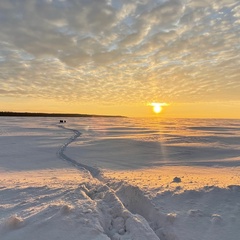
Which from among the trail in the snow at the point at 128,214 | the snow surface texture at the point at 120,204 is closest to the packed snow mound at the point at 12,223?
the snow surface texture at the point at 120,204

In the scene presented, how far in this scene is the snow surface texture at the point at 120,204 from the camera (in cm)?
373

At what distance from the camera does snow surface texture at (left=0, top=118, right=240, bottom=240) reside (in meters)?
3.73

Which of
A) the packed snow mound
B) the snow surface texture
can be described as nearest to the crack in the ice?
the snow surface texture

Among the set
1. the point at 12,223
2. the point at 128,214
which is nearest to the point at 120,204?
the point at 128,214

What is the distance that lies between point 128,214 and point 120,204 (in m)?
0.46

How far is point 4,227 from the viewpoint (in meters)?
3.66

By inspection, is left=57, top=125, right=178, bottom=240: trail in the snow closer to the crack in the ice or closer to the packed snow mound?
the crack in the ice

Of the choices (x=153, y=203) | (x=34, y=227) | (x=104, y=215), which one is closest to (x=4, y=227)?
(x=34, y=227)

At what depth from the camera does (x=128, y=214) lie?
14.0ft

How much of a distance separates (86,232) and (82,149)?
344 inches

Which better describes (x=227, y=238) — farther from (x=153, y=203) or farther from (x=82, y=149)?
(x=82, y=149)

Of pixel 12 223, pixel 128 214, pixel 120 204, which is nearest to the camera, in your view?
pixel 12 223

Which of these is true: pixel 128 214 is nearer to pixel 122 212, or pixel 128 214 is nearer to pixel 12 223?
pixel 122 212

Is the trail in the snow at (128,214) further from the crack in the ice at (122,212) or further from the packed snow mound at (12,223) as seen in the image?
the packed snow mound at (12,223)
